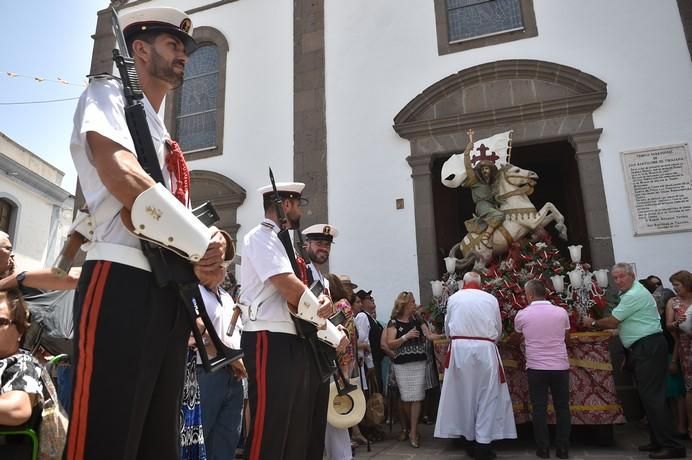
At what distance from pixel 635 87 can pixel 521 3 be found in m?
2.43

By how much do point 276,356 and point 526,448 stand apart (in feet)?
12.9

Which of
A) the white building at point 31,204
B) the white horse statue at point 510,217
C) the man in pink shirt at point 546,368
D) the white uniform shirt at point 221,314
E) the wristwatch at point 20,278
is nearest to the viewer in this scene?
the wristwatch at point 20,278

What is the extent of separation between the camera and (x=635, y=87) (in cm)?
809

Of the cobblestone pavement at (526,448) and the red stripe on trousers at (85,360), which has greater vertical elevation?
the red stripe on trousers at (85,360)

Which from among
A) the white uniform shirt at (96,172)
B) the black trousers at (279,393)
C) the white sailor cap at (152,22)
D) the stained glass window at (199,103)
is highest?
the stained glass window at (199,103)

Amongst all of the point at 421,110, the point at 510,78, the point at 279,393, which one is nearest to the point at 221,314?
the point at 279,393

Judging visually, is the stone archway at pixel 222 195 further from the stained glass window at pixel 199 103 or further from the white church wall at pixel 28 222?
the white church wall at pixel 28 222

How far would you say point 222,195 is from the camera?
9961mm

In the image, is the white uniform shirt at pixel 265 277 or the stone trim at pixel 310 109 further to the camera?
the stone trim at pixel 310 109

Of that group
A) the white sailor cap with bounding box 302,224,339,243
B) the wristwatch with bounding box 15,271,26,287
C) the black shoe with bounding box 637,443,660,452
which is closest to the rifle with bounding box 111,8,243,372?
the wristwatch with bounding box 15,271,26,287

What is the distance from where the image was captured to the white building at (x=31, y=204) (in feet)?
55.3

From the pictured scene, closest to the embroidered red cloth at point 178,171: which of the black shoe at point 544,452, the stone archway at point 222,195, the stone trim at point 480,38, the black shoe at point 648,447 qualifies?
the black shoe at point 544,452

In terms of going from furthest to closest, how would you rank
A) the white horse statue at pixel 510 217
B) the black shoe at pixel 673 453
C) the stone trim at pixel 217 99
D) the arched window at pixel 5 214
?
1. the arched window at pixel 5 214
2. the stone trim at pixel 217 99
3. the white horse statue at pixel 510 217
4. the black shoe at pixel 673 453

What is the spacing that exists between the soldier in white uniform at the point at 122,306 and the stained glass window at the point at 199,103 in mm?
9304
